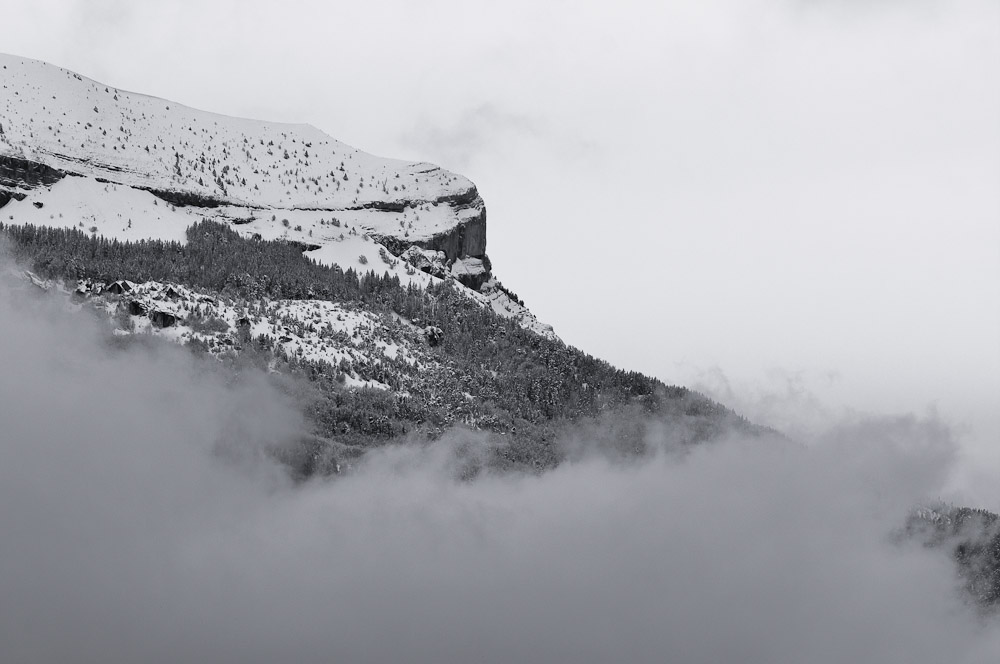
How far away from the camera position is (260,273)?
16988 centimetres

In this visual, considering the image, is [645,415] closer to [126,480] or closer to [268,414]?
[268,414]

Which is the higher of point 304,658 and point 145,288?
point 145,288

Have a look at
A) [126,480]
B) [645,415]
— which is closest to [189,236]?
[126,480]

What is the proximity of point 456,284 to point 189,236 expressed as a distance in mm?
42652

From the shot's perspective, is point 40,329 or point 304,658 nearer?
point 40,329

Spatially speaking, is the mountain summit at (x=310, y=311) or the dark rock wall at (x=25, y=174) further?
the dark rock wall at (x=25, y=174)

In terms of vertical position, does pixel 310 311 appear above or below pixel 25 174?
below

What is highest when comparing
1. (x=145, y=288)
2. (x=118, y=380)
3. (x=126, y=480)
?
(x=145, y=288)

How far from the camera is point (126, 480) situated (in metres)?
191

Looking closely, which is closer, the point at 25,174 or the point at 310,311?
the point at 310,311

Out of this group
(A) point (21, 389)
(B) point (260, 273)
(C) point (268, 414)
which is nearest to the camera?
(C) point (268, 414)

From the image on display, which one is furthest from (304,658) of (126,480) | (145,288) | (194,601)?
(145,288)

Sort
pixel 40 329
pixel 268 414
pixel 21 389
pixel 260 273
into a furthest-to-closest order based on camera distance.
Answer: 1. pixel 21 389
2. pixel 260 273
3. pixel 40 329
4. pixel 268 414

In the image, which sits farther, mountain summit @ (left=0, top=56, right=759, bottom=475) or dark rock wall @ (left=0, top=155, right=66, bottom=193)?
dark rock wall @ (left=0, top=155, right=66, bottom=193)
